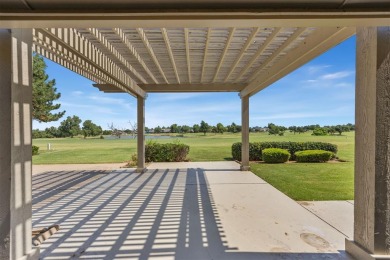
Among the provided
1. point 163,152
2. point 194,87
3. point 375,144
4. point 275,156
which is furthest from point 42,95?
point 375,144

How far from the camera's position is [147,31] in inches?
144

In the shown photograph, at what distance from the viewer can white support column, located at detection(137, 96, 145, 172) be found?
827 cm

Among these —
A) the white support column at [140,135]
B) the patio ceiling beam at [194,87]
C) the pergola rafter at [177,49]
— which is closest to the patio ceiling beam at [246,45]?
the pergola rafter at [177,49]

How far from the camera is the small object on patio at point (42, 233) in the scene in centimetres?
303

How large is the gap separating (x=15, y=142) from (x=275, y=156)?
10.3 m

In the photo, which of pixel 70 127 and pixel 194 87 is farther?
pixel 70 127

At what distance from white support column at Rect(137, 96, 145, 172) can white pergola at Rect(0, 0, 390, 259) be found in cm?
382

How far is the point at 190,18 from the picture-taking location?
5.50 feet

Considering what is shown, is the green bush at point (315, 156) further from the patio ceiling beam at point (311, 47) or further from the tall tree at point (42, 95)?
the tall tree at point (42, 95)

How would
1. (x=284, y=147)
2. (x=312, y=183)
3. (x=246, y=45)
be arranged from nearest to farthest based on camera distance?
(x=246, y=45) → (x=312, y=183) → (x=284, y=147)

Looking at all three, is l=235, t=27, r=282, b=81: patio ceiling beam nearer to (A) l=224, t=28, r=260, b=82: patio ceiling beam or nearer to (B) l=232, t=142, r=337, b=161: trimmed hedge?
(A) l=224, t=28, r=260, b=82: patio ceiling beam

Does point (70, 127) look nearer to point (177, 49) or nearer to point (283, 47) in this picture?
point (177, 49)

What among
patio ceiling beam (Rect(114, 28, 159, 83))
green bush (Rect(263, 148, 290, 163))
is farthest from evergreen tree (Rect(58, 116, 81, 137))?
patio ceiling beam (Rect(114, 28, 159, 83))

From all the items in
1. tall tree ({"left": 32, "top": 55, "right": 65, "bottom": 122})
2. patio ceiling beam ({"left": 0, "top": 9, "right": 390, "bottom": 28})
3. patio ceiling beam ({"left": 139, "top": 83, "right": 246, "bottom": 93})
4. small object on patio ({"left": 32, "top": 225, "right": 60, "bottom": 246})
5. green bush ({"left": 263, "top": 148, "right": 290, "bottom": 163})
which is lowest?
small object on patio ({"left": 32, "top": 225, "right": 60, "bottom": 246})
